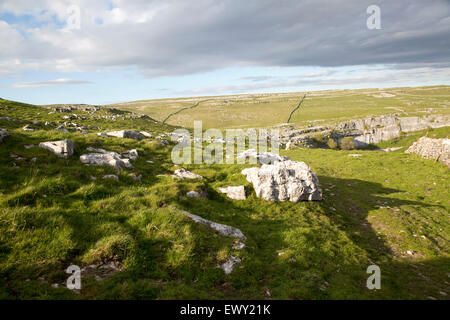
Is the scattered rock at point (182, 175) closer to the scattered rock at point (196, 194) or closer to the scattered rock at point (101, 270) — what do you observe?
the scattered rock at point (196, 194)

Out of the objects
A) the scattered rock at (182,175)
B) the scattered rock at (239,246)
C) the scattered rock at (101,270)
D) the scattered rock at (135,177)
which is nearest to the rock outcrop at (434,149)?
the scattered rock at (182,175)

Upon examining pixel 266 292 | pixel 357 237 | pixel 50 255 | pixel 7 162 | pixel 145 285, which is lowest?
pixel 357 237

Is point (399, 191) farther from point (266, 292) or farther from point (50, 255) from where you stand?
point (50, 255)

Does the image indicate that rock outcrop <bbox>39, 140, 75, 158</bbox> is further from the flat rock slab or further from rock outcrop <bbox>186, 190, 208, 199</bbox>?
the flat rock slab

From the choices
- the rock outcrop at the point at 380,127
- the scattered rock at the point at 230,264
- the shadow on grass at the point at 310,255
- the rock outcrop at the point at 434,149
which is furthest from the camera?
the rock outcrop at the point at 380,127
